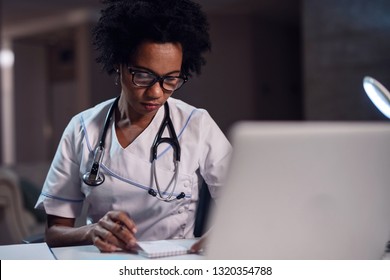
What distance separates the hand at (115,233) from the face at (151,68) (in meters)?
0.24

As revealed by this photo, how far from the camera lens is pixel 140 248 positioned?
2.69 ft

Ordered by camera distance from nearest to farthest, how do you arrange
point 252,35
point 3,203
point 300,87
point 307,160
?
point 307,160 < point 3,203 < point 252,35 < point 300,87

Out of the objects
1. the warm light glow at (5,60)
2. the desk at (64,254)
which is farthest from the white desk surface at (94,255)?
the warm light glow at (5,60)

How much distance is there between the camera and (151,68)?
925 mm

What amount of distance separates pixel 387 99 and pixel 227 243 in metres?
0.52

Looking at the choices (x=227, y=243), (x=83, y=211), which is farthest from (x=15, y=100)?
(x=227, y=243)

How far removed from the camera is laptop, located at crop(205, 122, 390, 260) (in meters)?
0.52

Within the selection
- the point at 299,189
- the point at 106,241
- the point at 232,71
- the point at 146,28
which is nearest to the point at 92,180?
the point at 106,241

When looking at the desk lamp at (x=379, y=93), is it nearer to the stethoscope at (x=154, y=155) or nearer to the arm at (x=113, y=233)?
the stethoscope at (x=154, y=155)

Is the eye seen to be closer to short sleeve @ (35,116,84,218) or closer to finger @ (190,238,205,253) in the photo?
short sleeve @ (35,116,84,218)

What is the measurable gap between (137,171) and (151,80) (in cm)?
18

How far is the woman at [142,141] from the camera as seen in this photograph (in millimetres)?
944

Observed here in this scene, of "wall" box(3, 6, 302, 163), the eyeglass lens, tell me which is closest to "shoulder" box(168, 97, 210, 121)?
the eyeglass lens
